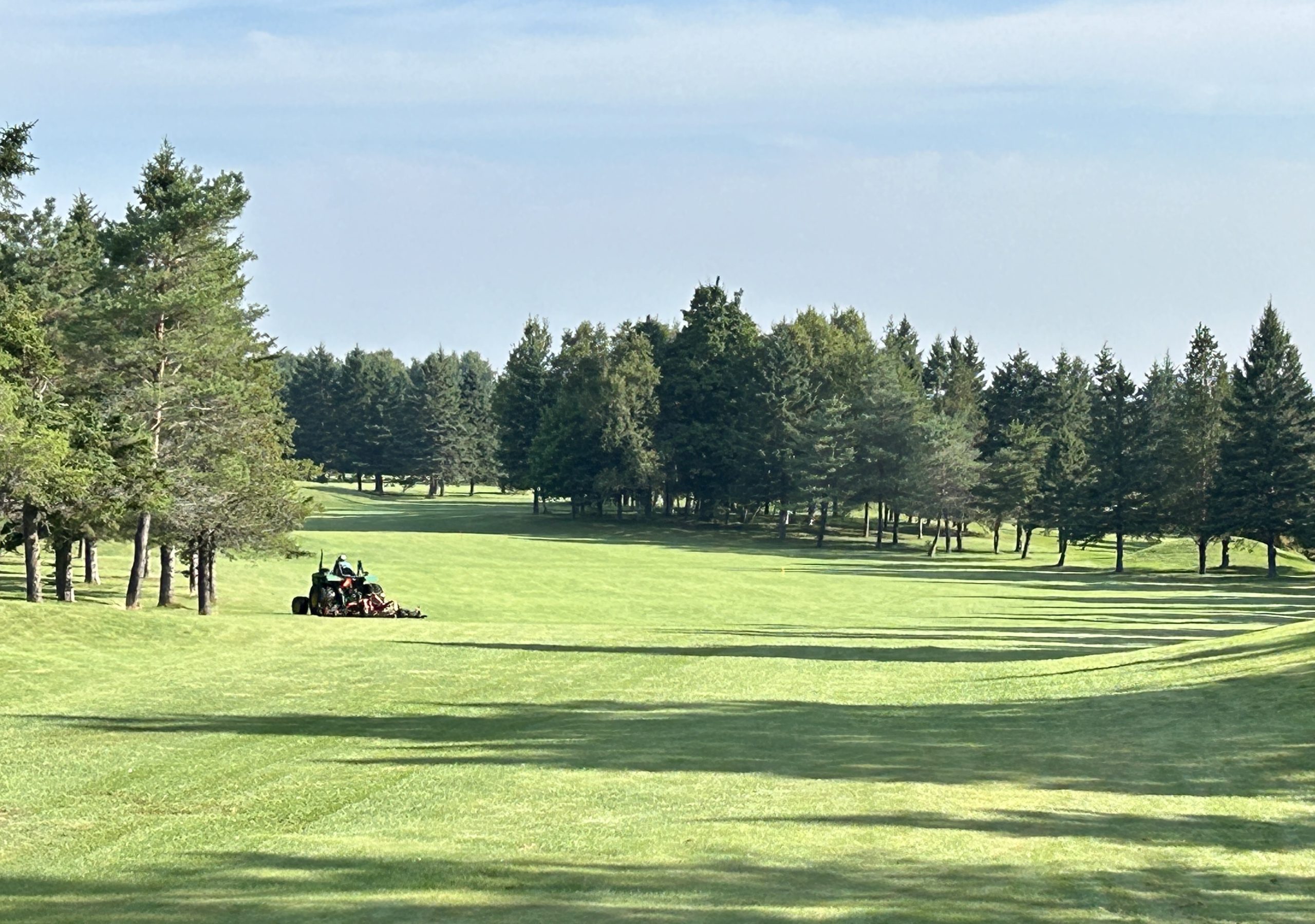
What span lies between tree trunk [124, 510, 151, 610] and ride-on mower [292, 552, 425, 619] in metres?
4.58

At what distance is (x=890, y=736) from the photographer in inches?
738

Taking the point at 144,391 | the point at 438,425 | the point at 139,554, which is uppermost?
the point at 438,425

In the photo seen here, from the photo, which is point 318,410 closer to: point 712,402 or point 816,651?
point 712,402

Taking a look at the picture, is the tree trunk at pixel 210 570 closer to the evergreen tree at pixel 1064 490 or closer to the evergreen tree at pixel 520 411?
the evergreen tree at pixel 1064 490

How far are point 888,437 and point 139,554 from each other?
2753 inches

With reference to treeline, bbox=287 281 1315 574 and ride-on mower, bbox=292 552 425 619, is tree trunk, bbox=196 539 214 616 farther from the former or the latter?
treeline, bbox=287 281 1315 574

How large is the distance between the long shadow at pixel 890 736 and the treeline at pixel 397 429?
397ft

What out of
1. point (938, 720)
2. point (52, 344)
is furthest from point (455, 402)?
→ point (938, 720)

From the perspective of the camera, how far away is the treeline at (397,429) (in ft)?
473

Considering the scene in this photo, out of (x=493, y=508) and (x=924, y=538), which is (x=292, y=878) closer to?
(x=924, y=538)

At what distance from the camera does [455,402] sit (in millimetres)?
145000

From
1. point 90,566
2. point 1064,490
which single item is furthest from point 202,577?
point 1064,490

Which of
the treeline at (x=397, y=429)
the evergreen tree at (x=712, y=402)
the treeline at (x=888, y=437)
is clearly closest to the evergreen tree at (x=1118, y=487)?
the treeline at (x=888, y=437)

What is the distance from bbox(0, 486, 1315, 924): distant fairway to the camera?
34.2 ft
